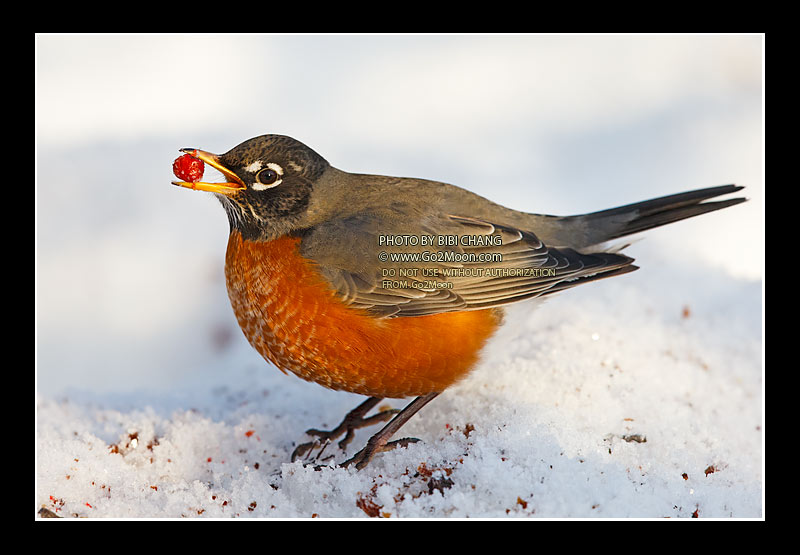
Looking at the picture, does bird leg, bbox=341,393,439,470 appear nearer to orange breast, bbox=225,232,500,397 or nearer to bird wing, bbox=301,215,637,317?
orange breast, bbox=225,232,500,397

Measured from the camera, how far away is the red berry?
12.8ft

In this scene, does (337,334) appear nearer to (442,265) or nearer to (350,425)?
(442,265)

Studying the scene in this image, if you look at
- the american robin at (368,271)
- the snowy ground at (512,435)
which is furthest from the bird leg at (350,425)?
the american robin at (368,271)

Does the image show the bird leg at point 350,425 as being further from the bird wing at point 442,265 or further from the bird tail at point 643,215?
the bird tail at point 643,215

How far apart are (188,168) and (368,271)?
110cm

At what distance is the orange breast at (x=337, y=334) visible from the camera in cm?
390

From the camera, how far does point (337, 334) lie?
12.8 feet

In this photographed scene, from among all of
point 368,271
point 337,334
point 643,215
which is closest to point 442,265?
point 368,271

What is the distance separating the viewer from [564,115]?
8.42 m

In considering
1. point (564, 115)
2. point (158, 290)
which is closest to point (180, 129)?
point (158, 290)

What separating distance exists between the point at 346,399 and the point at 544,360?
4.61 feet

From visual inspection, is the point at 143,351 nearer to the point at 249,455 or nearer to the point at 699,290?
the point at 249,455

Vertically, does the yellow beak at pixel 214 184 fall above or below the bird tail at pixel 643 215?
above

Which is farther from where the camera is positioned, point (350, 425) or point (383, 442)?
point (350, 425)
